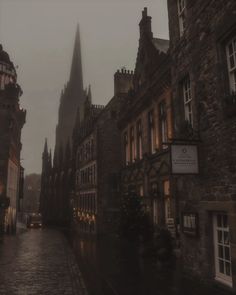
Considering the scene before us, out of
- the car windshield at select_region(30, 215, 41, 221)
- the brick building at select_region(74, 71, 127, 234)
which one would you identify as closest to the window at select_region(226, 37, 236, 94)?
the brick building at select_region(74, 71, 127, 234)

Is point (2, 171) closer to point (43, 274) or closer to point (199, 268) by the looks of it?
point (43, 274)

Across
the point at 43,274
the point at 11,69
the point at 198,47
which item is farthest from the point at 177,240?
the point at 11,69

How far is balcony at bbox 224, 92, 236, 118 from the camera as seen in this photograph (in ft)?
27.2

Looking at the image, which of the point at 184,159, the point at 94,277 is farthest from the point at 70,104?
the point at 184,159

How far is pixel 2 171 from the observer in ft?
113

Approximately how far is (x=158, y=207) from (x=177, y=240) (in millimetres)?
3038

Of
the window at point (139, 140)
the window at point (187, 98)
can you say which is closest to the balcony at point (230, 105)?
the window at point (187, 98)

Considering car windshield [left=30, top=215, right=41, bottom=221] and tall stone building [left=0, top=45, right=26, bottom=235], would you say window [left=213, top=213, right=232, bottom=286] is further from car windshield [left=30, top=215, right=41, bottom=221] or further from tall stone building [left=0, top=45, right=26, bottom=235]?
car windshield [left=30, top=215, right=41, bottom=221]

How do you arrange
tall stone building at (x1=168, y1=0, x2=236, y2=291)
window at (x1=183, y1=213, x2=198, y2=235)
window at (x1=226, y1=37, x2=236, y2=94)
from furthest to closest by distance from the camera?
window at (x1=183, y1=213, x2=198, y2=235)
window at (x1=226, y1=37, x2=236, y2=94)
tall stone building at (x1=168, y1=0, x2=236, y2=291)

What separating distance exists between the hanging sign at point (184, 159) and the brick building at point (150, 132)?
5755 millimetres

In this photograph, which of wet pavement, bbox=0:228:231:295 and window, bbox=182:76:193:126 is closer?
wet pavement, bbox=0:228:231:295

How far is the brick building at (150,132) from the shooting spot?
54.7 ft

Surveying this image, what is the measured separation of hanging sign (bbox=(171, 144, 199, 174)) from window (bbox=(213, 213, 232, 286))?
1.61 metres

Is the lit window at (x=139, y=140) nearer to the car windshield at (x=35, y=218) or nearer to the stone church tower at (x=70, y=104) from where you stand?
the car windshield at (x=35, y=218)
